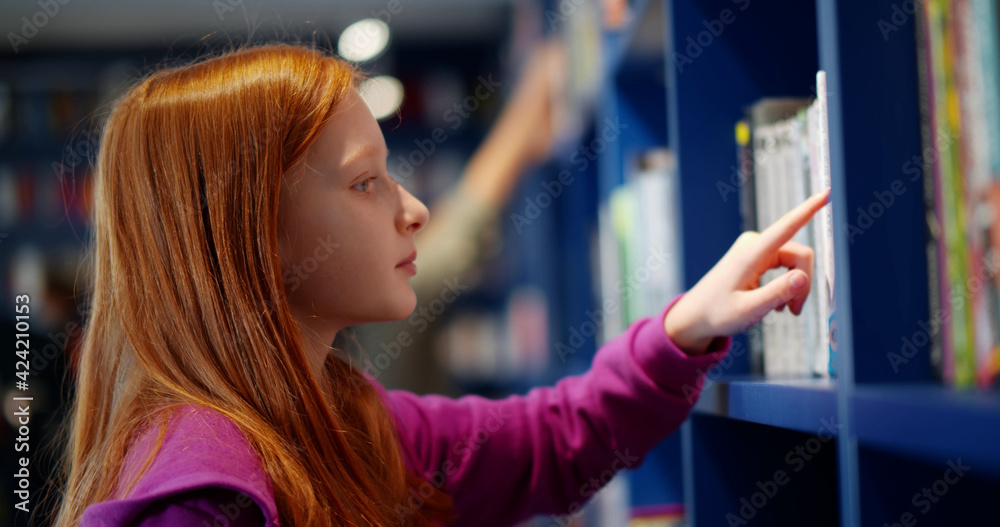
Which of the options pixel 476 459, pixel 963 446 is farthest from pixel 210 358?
pixel 963 446

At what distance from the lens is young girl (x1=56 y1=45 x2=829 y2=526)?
2.47 ft

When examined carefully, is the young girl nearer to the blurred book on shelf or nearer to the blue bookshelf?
the blue bookshelf

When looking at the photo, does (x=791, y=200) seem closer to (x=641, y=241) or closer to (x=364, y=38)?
(x=641, y=241)

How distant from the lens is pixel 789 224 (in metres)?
0.74

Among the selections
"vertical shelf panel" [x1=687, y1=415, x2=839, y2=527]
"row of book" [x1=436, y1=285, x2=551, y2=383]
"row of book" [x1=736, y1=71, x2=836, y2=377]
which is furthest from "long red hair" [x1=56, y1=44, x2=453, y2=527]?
"row of book" [x1=436, y1=285, x2=551, y2=383]

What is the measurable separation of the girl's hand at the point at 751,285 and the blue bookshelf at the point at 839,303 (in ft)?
0.22

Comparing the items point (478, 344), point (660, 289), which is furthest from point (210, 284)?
point (478, 344)

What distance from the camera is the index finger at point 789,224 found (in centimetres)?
72

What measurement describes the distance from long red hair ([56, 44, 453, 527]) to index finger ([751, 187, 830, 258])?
48 cm

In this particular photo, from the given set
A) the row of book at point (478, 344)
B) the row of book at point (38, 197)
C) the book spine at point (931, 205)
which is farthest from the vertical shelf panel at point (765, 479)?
the row of book at point (38, 197)

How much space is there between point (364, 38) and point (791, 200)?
298 centimetres

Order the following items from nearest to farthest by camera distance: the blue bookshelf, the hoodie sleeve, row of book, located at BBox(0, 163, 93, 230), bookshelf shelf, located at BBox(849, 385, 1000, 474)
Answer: bookshelf shelf, located at BBox(849, 385, 1000, 474), the blue bookshelf, the hoodie sleeve, row of book, located at BBox(0, 163, 93, 230)

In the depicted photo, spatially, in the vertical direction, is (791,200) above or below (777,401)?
above

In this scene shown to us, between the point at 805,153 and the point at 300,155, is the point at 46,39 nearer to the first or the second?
the point at 300,155
